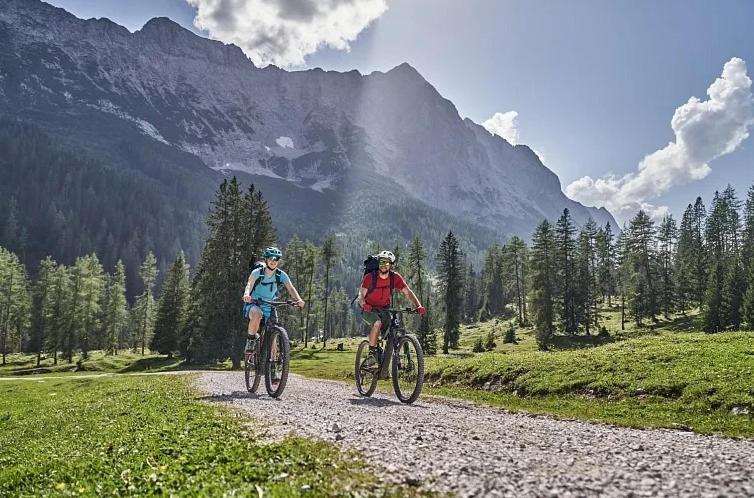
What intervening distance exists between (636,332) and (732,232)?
52664 mm

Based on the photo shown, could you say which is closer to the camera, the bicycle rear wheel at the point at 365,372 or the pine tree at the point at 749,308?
the bicycle rear wheel at the point at 365,372

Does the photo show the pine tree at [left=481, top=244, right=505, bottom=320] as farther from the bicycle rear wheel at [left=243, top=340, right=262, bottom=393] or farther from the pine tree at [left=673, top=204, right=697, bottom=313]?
the bicycle rear wheel at [left=243, top=340, right=262, bottom=393]

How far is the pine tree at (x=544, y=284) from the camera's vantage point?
61.6 metres

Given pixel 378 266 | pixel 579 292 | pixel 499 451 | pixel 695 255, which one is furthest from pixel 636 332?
pixel 499 451

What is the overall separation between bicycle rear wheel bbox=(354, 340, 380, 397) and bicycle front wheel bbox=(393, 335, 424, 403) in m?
0.93

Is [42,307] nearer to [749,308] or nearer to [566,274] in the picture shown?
[566,274]

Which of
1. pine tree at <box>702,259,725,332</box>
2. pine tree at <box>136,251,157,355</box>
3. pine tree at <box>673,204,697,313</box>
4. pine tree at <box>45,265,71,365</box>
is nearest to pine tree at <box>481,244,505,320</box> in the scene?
pine tree at <box>673,204,697,313</box>

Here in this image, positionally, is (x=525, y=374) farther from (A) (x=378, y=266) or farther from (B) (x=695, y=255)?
(B) (x=695, y=255)

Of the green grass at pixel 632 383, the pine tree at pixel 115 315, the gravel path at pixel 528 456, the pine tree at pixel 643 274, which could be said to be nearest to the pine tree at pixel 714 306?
the pine tree at pixel 643 274

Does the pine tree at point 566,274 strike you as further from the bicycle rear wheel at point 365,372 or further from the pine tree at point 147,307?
the pine tree at point 147,307

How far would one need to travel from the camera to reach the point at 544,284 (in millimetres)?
65750

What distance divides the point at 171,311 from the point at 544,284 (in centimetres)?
5584

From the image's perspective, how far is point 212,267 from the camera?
4766cm

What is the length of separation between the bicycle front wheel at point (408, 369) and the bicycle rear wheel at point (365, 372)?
3.05 ft
